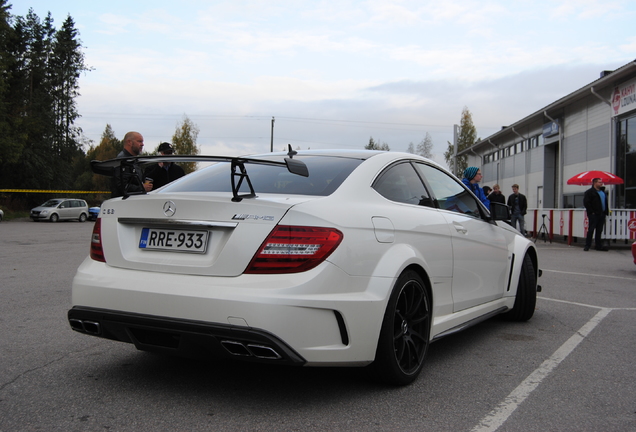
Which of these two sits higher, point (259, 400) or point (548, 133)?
point (548, 133)

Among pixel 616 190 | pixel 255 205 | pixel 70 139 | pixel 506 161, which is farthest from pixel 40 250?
pixel 70 139

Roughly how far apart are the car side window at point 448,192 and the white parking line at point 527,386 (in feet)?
4.07

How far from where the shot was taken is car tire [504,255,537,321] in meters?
5.62

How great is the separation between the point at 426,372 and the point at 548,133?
28206mm

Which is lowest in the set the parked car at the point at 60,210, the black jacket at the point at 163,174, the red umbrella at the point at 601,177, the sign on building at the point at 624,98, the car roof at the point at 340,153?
the parked car at the point at 60,210

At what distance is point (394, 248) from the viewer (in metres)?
3.44

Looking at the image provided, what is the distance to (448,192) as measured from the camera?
15.2 ft

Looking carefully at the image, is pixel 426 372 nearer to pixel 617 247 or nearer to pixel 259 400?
pixel 259 400

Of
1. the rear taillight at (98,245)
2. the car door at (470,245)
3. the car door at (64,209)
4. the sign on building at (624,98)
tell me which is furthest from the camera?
the car door at (64,209)

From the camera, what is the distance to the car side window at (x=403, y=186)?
3.79 m

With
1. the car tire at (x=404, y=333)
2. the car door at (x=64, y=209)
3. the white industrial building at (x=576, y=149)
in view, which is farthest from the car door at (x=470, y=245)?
the car door at (x=64, y=209)

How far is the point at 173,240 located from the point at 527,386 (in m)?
2.27

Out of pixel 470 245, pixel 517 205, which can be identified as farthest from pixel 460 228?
pixel 517 205

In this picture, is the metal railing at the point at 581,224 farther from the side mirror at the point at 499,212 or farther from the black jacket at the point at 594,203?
the side mirror at the point at 499,212
